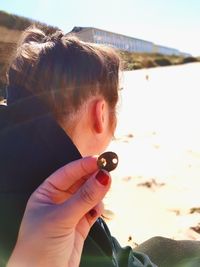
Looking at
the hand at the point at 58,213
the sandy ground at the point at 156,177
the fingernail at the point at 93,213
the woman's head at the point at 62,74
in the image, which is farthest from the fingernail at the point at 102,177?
the sandy ground at the point at 156,177

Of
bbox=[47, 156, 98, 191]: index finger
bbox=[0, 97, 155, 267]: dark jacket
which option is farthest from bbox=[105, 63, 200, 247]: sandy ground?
bbox=[47, 156, 98, 191]: index finger

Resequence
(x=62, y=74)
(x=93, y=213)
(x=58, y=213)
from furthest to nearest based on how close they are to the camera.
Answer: (x=62, y=74), (x=93, y=213), (x=58, y=213)

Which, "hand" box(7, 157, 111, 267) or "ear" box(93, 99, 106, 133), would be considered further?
"ear" box(93, 99, 106, 133)

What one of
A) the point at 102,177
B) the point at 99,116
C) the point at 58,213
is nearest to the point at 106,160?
the point at 102,177

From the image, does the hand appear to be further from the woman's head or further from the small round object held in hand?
the woman's head

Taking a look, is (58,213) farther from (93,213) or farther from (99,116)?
(99,116)

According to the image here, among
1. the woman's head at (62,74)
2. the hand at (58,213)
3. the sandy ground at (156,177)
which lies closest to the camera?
the hand at (58,213)

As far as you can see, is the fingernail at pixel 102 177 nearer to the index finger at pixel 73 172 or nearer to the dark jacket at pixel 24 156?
the index finger at pixel 73 172
